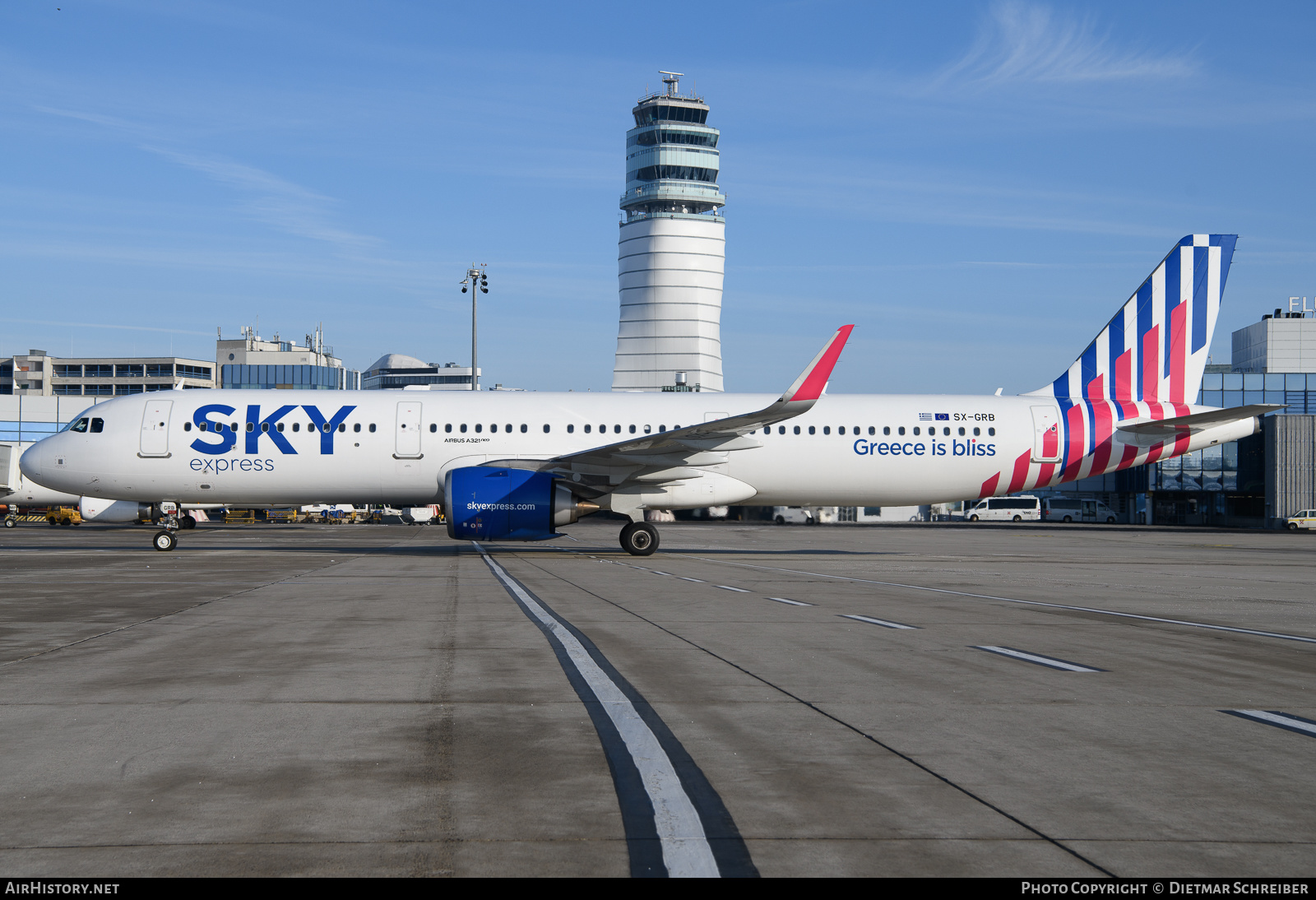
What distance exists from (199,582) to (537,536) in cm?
841

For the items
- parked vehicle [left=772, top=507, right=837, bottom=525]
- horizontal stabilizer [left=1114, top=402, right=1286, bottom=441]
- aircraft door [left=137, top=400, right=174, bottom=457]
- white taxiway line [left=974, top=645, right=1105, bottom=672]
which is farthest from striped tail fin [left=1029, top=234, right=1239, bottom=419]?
parked vehicle [left=772, top=507, right=837, bottom=525]

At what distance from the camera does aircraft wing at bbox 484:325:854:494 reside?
74.7ft

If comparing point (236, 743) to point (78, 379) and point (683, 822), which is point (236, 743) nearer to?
point (683, 822)

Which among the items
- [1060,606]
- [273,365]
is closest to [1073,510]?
[1060,606]

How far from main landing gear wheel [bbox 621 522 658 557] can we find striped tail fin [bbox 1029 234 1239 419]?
12.0m

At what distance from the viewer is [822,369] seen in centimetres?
2272

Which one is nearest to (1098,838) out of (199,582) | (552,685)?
(552,685)

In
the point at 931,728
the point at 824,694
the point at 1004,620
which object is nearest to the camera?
the point at 931,728

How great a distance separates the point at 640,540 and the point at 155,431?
12.8 meters

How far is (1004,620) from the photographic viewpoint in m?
12.8

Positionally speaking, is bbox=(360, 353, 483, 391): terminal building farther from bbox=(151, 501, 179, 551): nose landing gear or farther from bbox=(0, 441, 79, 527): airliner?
bbox=(151, 501, 179, 551): nose landing gear

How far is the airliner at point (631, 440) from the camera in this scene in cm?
2669

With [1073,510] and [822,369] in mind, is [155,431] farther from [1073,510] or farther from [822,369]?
[1073,510]

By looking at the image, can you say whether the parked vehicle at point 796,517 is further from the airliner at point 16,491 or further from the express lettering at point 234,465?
the express lettering at point 234,465
